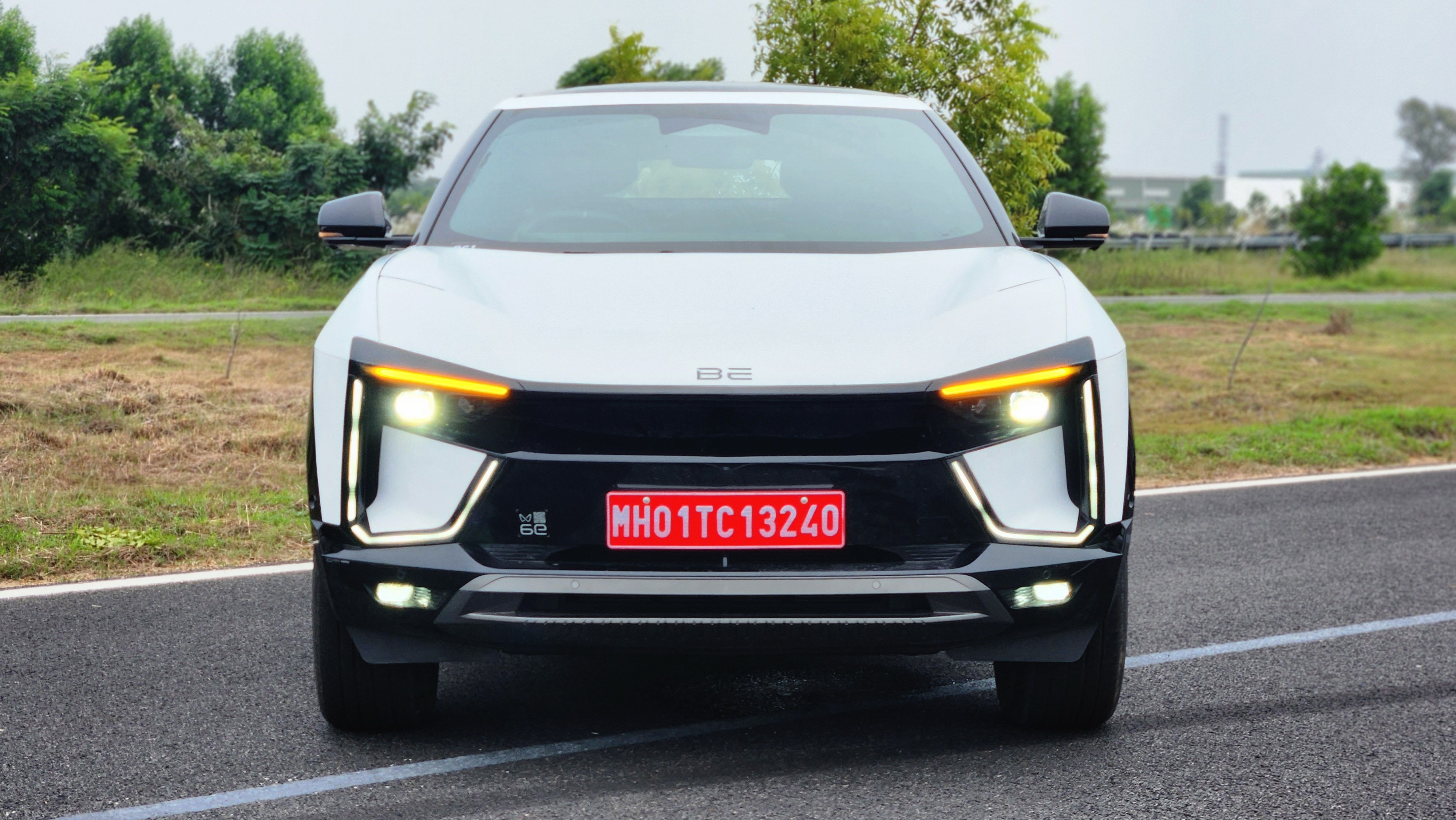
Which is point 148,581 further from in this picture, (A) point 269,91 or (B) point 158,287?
(A) point 269,91

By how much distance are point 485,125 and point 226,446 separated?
4.86 m

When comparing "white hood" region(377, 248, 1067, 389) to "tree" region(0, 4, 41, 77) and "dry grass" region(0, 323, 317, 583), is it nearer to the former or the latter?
"dry grass" region(0, 323, 317, 583)

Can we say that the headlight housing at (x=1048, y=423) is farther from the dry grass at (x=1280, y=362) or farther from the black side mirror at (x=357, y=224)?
the dry grass at (x=1280, y=362)

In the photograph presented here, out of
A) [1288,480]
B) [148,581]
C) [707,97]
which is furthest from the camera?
[1288,480]

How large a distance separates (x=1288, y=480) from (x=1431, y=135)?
Result: 147321 millimetres

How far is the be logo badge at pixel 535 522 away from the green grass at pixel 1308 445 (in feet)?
21.0

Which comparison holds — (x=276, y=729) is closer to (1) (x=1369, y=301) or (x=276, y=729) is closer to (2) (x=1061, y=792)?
(2) (x=1061, y=792)

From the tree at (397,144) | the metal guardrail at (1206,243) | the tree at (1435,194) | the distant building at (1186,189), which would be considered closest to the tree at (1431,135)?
the distant building at (1186,189)

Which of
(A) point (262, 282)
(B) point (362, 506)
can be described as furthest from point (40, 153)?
(B) point (362, 506)

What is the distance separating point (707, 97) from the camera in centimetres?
439

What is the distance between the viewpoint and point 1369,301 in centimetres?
2573

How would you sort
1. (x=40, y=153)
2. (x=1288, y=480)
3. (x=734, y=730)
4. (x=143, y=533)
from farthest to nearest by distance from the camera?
(x=40, y=153), (x=1288, y=480), (x=143, y=533), (x=734, y=730)

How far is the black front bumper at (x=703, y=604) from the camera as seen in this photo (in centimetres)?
290

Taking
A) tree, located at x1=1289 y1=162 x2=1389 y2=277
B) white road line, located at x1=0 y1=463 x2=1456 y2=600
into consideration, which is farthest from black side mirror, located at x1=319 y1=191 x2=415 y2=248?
tree, located at x1=1289 y1=162 x2=1389 y2=277
